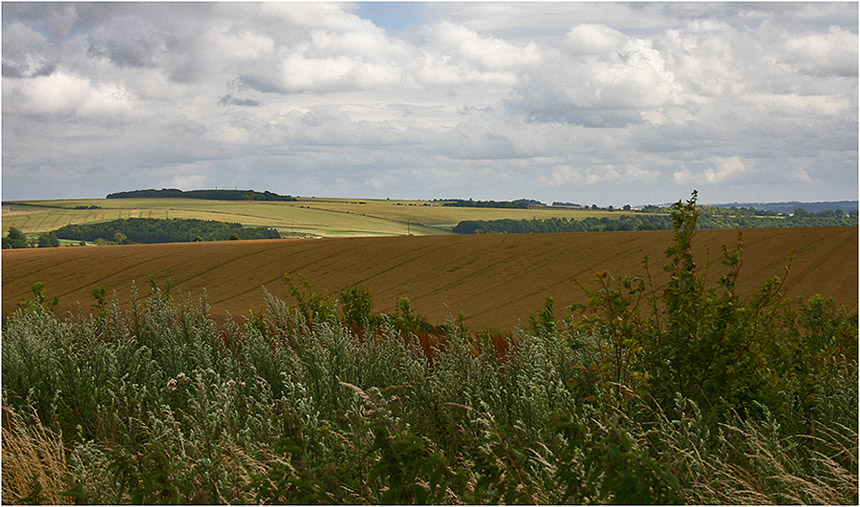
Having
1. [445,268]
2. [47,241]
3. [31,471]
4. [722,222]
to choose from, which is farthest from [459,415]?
[47,241]

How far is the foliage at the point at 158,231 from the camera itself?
249 feet

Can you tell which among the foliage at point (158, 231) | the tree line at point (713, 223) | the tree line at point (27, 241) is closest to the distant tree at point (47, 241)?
the tree line at point (27, 241)

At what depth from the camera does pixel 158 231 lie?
77.5m

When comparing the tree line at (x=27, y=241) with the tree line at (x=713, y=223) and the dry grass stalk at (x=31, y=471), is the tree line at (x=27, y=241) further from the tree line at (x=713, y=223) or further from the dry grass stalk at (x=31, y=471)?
the dry grass stalk at (x=31, y=471)

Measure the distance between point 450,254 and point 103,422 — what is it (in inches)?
1297

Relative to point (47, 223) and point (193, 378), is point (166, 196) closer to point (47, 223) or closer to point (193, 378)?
point (47, 223)

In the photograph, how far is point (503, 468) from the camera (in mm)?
3791

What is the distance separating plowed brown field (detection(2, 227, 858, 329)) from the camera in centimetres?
2773

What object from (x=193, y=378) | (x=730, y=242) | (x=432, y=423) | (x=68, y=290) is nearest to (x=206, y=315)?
(x=193, y=378)

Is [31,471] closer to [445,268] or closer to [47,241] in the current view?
[445,268]

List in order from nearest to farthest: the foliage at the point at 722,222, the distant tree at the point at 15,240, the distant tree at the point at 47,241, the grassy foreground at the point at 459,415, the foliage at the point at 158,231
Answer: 1. the grassy foreground at the point at 459,415
2. the foliage at the point at 722,222
3. the distant tree at the point at 47,241
4. the distant tree at the point at 15,240
5. the foliage at the point at 158,231

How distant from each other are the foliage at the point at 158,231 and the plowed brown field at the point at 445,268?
26704 mm

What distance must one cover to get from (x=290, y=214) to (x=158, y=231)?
2479 cm

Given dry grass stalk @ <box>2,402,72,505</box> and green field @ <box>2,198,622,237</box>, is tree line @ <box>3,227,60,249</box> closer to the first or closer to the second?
green field @ <box>2,198,622,237</box>
